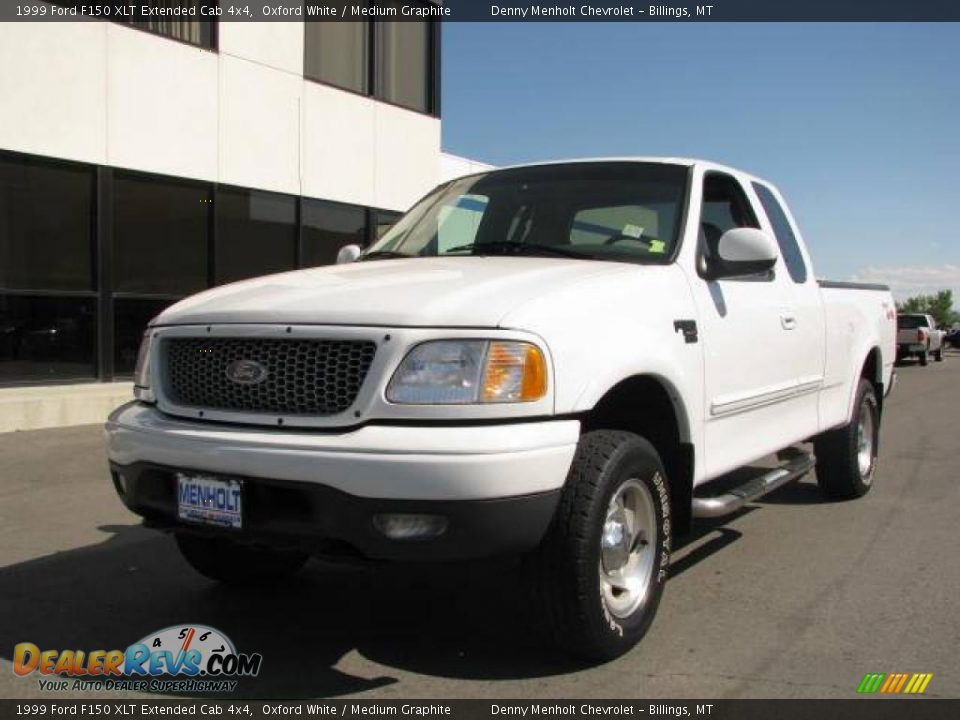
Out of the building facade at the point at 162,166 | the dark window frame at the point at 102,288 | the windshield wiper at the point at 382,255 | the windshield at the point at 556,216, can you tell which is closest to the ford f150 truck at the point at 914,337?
the building facade at the point at 162,166

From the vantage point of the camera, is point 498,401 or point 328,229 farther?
point 328,229

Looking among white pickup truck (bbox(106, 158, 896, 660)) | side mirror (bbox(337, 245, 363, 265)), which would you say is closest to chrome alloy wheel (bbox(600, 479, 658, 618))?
white pickup truck (bbox(106, 158, 896, 660))

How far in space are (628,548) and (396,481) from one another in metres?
1.18

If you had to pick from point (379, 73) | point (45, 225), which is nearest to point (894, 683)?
point (45, 225)

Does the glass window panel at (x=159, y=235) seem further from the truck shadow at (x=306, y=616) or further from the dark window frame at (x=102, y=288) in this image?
the truck shadow at (x=306, y=616)

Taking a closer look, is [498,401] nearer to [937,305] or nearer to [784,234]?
[784,234]

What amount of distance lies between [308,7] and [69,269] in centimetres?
537

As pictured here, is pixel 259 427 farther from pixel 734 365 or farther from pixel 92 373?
pixel 92 373

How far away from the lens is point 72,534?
18.1 ft

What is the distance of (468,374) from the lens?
118 inches

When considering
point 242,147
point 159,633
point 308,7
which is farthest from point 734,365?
point 308,7

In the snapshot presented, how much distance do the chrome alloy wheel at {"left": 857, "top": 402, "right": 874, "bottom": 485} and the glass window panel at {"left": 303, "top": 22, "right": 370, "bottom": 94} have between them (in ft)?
31.4

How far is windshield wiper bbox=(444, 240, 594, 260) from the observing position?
161 inches

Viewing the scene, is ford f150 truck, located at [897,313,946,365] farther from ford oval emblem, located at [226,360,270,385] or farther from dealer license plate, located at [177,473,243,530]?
dealer license plate, located at [177,473,243,530]
